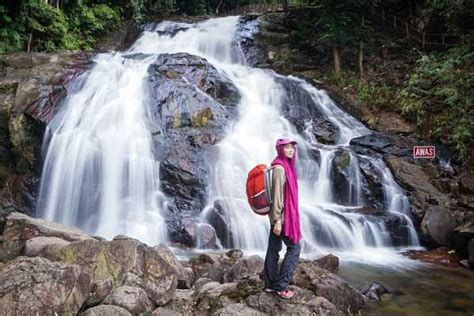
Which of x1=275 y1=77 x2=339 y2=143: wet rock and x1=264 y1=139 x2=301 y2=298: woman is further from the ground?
x1=275 y1=77 x2=339 y2=143: wet rock

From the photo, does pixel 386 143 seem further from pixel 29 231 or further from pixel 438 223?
pixel 29 231

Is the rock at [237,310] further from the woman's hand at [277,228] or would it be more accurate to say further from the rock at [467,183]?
the rock at [467,183]

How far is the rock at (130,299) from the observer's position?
5.20m

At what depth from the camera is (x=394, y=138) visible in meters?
14.3

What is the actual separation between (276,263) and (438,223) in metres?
7.23

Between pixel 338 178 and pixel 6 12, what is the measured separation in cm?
1294

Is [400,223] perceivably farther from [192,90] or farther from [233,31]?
[233,31]

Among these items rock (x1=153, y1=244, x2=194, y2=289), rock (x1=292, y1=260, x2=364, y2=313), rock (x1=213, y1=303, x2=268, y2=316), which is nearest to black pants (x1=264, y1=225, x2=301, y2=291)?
rock (x1=213, y1=303, x2=268, y2=316)

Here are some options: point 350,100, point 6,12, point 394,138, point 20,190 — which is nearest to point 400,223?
point 394,138

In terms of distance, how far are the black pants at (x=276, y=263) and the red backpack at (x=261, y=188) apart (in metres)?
0.39

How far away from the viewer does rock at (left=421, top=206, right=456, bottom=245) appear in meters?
10.6

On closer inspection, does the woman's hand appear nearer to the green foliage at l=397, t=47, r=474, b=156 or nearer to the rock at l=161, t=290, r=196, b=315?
the rock at l=161, t=290, r=196, b=315

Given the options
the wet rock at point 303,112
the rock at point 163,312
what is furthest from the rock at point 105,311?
the wet rock at point 303,112

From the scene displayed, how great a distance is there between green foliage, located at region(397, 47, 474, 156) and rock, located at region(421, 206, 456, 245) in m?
3.25
